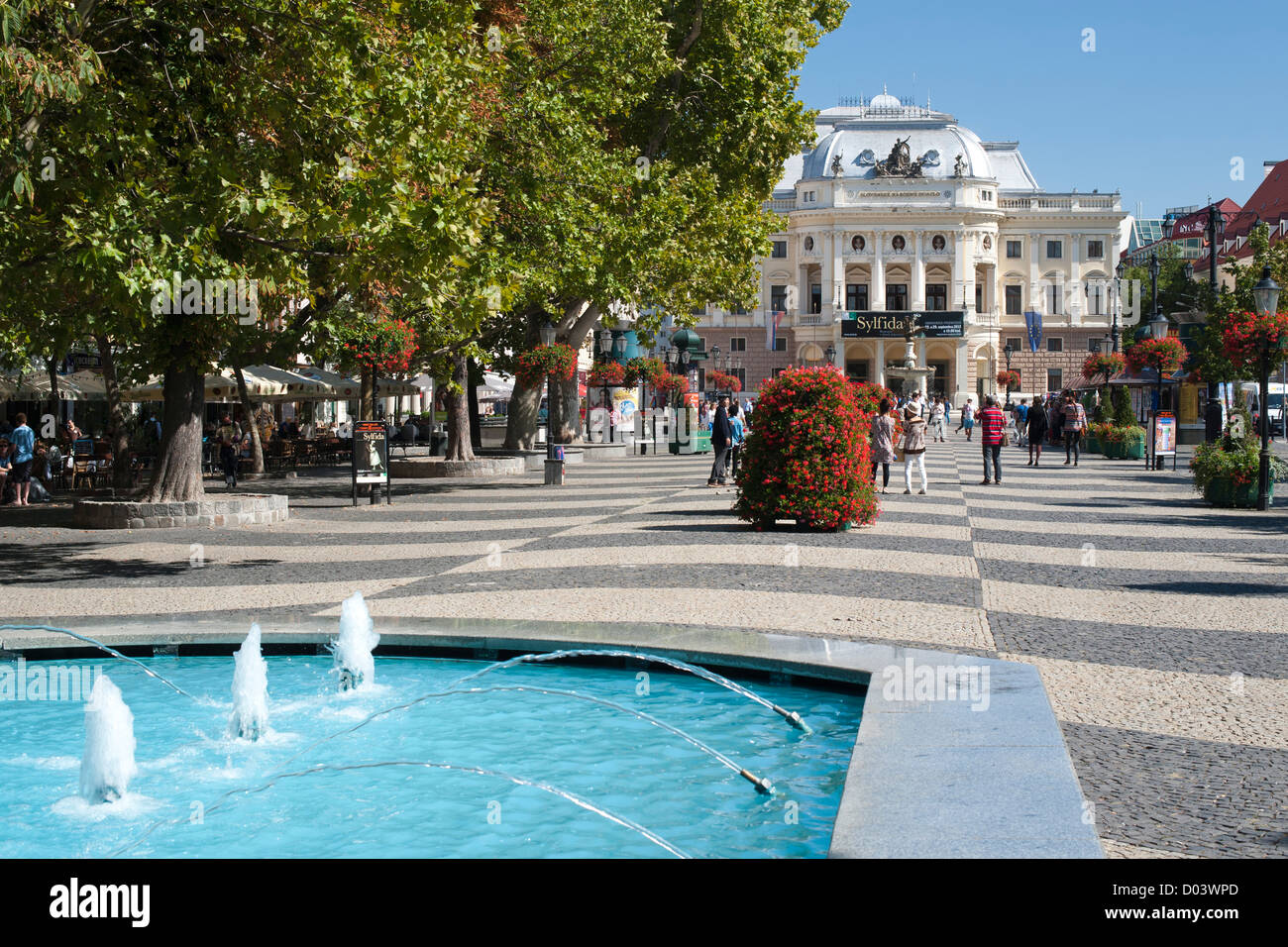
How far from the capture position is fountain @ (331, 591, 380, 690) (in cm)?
885

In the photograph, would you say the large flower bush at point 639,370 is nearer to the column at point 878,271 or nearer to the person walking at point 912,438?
the person walking at point 912,438

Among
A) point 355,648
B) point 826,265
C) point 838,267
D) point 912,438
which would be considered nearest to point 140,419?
point 912,438

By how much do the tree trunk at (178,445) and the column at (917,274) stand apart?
9832 cm

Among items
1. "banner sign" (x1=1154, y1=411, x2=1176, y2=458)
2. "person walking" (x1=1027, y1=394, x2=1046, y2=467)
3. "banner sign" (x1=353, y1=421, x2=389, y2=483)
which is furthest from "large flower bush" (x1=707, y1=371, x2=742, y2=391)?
"banner sign" (x1=353, y1=421, x2=389, y2=483)

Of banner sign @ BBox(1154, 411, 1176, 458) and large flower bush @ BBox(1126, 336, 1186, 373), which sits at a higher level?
large flower bush @ BBox(1126, 336, 1186, 373)

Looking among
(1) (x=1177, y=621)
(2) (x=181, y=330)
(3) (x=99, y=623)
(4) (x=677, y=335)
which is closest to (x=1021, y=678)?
(1) (x=1177, y=621)

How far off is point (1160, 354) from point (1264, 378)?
47.0 feet

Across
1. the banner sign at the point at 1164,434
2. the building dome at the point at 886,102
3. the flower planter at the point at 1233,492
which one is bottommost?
the flower planter at the point at 1233,492

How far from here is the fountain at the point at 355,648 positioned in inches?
348

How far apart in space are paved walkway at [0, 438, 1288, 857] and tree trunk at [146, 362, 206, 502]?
1.15 m

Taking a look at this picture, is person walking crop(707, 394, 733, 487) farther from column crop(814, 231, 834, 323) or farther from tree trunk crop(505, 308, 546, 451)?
column crop(814, 231, 834, 323)

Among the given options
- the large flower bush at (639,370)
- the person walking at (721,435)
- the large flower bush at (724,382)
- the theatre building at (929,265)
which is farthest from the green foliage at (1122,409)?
the theatre building at (929,265)

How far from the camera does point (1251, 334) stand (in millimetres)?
22641

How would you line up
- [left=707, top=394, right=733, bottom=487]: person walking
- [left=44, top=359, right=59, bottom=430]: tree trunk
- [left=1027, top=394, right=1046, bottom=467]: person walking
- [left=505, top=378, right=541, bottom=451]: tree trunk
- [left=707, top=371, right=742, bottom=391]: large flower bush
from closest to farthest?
[left=707, top=394, right=733, bottom=487]: person walking < [left=44, top=359, right=59, bottom=430]: tree trunk < [left=1027, top=394, right=1046, bottom=467]: person walking < [left=505, top=378, right=541, bottom=451]: tree trunk < [left=707, top=371, right=742, bottom=391]: large flower bush
